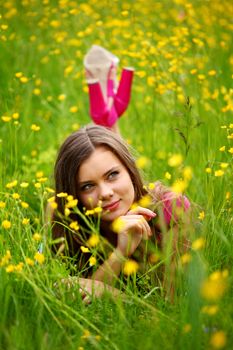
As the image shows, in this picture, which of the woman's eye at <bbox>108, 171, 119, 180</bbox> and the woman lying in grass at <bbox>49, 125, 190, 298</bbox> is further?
the woman's eye at <bbox>108, 171, 119, 180</bbox>

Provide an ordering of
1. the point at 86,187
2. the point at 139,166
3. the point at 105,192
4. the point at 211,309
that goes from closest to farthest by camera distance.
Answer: the point at 211,309 → the point at 139,166 → the point at 105,192 → the point at 86,187

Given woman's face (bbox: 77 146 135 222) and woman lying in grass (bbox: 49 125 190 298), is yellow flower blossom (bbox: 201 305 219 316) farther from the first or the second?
woman's face (bbox: 77 146 135 222)

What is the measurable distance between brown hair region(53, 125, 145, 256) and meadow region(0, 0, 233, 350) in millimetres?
77

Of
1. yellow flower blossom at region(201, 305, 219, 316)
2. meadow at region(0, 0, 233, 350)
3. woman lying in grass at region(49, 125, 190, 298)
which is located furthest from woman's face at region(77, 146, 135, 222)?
yellow flower blossom at region(201, 305, 219, 316)

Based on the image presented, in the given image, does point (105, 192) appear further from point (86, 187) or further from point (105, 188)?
point (86, 187)

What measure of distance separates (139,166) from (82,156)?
51cm

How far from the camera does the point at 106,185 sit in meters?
2.34

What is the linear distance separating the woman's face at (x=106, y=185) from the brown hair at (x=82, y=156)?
0.09 ft

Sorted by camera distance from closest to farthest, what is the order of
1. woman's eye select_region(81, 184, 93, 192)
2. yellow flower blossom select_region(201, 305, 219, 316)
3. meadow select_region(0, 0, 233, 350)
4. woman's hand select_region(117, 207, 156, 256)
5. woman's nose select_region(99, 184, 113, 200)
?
yellow flower blossom select_region(201, 305, 219, 316), meadow select_region(0, 0, 233, 350), woman's hand select_region(117, 207, 156, 256), woman's nose select_region(99, 184, 113, 200), woman's eye select_region(81, 184, 93, 192)

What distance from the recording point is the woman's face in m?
2.32

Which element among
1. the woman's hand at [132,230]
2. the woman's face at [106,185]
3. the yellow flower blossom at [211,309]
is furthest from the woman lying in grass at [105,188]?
the yellow flower blossom at [211,309]

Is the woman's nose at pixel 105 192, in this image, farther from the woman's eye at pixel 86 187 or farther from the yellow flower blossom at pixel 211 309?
the yellow flower blossom at pixel 211 309

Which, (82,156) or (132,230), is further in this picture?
(82,156)

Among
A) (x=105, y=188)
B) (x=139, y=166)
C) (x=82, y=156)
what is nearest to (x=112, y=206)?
(x=105, y=188)
